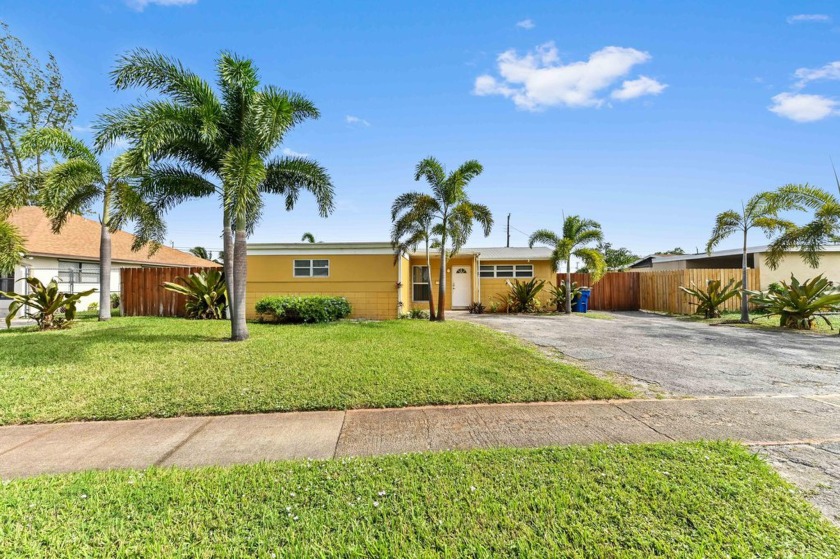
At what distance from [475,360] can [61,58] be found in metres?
32.1

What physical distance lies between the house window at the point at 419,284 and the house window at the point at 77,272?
1620 centimetres

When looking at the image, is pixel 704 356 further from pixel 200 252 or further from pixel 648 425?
pixel 200 252

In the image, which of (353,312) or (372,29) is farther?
(353,312)

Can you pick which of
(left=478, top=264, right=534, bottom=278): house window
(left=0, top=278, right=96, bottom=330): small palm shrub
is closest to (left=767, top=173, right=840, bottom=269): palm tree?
(left=478, top=264, right=534, bottom=278): house window

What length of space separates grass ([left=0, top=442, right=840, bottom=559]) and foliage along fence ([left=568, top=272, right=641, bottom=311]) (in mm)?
18083

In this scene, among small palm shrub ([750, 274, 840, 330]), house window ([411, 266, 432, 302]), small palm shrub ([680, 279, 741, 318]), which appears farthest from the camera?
house window ([411, 266, 432, 302])

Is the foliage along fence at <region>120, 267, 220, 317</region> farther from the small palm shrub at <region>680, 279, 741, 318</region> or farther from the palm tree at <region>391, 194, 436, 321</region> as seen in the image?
the small palm shrub at <region>680, 279, 741, 318</region>

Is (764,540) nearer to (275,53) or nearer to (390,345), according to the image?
(390,345)

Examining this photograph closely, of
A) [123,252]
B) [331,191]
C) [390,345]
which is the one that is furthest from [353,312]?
[123,252]

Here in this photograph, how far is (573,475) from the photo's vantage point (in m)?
2.69

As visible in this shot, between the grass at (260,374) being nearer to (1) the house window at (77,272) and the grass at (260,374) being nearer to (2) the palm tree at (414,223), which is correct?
(2) the palm tree at (414,223)

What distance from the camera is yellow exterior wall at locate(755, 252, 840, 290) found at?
18.4 metres

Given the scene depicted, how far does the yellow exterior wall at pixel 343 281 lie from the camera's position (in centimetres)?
1366

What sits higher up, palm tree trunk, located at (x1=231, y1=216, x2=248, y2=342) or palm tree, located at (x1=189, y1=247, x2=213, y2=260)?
palm tree, located at (x1=189, y1=247, x2=213, y2=260)
